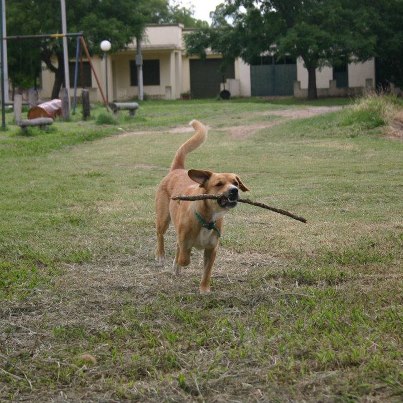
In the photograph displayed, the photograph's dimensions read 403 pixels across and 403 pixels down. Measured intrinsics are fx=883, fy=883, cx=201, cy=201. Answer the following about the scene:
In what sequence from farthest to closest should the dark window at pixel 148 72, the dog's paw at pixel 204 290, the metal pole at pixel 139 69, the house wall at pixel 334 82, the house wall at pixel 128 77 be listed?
the dark window at pixel 148 72 → the house wall at pixel 128 77 → the metal pole at pixel 139 69 → the house wall at pixel 334 82 → the dog's paw at pixel 204 290

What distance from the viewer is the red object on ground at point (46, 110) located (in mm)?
26344

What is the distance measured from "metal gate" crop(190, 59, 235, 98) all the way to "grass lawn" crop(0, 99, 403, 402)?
130 ft

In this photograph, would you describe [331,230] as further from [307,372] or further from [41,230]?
[307,372]

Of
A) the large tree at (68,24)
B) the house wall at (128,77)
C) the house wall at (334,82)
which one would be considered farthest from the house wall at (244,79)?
the large tree at (68,24)

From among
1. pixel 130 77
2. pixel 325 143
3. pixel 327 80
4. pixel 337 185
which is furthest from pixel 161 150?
pixel 130 77

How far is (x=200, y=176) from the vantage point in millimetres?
6273

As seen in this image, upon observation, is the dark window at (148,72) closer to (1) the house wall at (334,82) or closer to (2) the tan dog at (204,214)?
(1) the house wall at (334,82)

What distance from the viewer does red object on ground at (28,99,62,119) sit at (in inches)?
1037

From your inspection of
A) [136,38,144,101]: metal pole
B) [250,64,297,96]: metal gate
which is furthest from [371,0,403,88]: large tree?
[136,38,144,101]: metal pole

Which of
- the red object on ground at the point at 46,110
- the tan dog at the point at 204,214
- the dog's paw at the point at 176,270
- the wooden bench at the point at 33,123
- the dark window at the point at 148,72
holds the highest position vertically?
the dark window at the point at 148,72

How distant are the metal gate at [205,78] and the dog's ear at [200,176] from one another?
47.1m

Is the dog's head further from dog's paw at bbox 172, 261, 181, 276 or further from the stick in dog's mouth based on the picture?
dog's paw at bbox 172, 261, 181, 276

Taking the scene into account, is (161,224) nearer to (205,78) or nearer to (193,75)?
(205,78)

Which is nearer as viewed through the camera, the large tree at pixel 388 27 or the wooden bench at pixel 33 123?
the wooden bench at pixel 33 123
